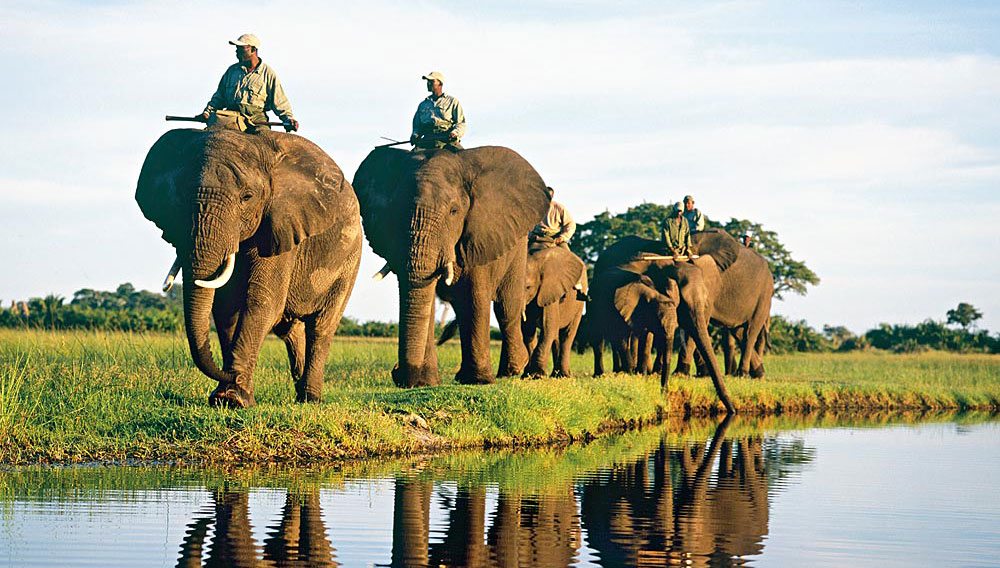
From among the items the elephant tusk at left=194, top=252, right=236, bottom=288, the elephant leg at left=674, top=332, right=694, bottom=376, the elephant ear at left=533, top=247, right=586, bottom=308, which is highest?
the elephant ear at left=533, top=247, right=586, bottom=308

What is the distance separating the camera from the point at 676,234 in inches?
973

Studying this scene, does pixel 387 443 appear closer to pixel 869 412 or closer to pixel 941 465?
pixel 941 465

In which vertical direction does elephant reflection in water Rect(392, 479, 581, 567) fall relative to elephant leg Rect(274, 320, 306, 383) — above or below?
below

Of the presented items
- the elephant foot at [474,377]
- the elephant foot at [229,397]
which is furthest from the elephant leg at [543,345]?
the elephant foot at [229,397]

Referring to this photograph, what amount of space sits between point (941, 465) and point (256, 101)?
843 centimetres

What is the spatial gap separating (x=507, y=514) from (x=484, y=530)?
0.83 meters

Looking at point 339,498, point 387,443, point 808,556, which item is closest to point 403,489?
point 339,498

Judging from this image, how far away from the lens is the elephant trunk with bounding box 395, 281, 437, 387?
17.1 meters

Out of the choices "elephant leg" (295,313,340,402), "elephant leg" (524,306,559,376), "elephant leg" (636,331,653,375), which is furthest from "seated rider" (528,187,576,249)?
"elephant leg" (295,313,340,402)

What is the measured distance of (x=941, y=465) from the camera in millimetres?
16328

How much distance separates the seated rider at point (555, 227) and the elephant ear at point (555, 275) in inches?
12.6

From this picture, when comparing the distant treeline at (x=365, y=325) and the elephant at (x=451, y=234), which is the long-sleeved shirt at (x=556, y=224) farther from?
the distant treeline at (x=365, y=325)

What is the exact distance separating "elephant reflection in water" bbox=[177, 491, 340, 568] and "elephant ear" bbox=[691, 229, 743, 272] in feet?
58.7

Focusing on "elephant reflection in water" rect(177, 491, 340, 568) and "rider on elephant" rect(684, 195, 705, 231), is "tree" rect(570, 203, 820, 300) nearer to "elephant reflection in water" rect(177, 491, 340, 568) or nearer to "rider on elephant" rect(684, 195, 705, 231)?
"rider on elephant" rect(684, 195, 705, 231)
